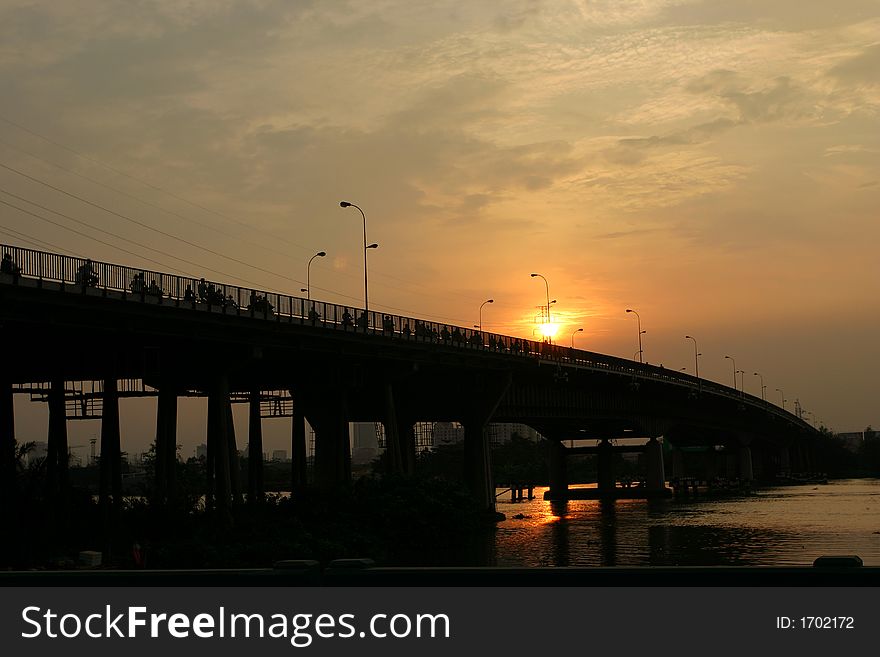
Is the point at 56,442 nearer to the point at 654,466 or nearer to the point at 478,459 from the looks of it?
the point at 478,459

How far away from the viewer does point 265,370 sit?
3187 inches

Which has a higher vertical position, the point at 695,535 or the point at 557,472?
the point at 557,472

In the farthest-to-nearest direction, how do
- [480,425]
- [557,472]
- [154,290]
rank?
[557,472] → [480,425] → [154,290]

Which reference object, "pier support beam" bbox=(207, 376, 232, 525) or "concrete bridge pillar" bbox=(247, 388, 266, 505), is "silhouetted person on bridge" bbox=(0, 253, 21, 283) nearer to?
"pier support beam" bbox=(207, 376, 232, 525)

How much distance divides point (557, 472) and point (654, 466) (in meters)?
16.2

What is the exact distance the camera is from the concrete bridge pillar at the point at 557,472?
568 ft

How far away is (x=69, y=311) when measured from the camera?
52.0 meters

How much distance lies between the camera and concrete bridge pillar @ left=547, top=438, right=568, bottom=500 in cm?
17325

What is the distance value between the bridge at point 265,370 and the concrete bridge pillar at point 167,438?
10 cm

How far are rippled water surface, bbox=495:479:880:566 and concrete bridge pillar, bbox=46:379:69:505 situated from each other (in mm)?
26893

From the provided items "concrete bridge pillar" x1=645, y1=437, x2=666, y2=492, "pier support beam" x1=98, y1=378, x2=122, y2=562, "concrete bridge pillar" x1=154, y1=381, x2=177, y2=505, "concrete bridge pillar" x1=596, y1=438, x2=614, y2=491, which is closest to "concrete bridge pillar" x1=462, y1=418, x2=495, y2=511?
"concrete bridge pillar" x1=154, y1=381, x2=177, y2=505

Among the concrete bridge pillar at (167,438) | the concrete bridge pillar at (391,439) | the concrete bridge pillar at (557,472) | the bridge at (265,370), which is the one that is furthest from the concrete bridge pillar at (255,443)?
the concrete bridge pillar at (557,472)

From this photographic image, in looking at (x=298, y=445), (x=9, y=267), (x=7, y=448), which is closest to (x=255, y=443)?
(x=298, y=445)
